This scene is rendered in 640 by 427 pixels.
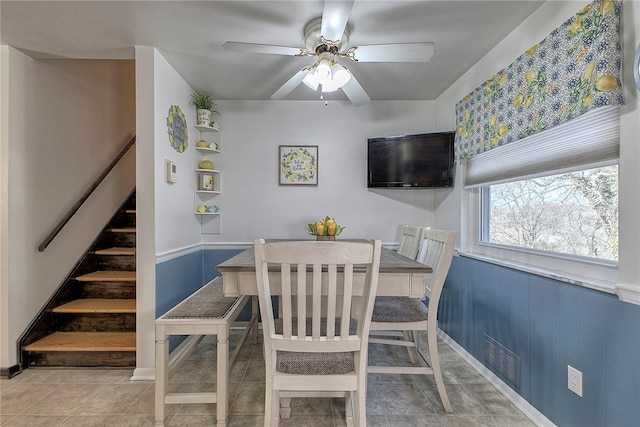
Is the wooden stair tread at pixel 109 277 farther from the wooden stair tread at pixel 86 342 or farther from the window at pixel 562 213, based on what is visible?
the window at pixel 562 213

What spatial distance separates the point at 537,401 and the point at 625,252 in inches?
38.5

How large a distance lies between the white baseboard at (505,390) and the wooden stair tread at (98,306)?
2.69 metres

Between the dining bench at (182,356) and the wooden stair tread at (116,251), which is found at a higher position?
the wooden stair tread at (116,251)

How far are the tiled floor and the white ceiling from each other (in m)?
2.33

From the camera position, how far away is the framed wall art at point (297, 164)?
3.08 m

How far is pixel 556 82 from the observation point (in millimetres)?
1486

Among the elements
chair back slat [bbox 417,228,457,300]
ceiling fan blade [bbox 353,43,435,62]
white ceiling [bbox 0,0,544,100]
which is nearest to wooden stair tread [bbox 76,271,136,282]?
white ceiling [bbox 0,0,544,100]

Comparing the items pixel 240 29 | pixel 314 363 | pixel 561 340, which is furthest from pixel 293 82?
pixel 561 340

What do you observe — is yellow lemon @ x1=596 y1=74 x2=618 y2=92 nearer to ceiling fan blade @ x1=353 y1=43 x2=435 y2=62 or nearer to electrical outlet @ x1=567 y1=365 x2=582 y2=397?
ceiling fan blade @ x1=353 y1=43 x2=435 y2=62

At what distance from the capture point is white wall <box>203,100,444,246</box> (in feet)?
10.1

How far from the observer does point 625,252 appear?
1196mm

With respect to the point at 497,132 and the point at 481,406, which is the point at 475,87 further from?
the point at 481,406

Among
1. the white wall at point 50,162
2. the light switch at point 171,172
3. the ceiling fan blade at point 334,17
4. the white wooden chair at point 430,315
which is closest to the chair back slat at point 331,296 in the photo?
the white wooden chair at point 430,315

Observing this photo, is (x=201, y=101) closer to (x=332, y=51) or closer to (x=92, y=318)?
(x=332, y=51)
